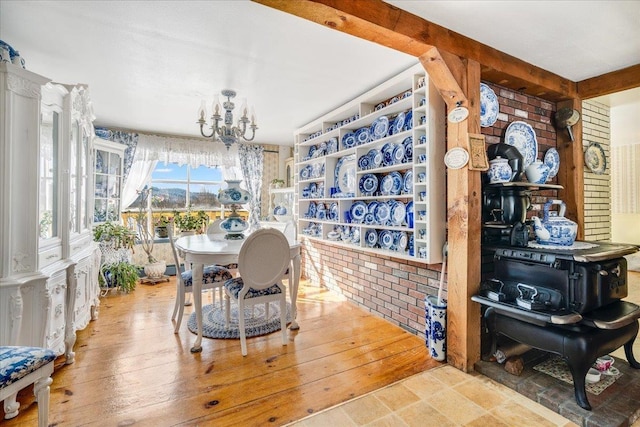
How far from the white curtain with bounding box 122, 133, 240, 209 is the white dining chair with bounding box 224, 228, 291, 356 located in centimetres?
282

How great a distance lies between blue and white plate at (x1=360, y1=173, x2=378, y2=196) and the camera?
3145 millimetres

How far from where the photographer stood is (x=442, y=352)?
7.24 feet

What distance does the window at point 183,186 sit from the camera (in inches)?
204

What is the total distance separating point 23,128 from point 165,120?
263 cm

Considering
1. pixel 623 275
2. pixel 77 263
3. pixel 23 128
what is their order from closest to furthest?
pixel 23 128 < pixel 623 275 < pixel 77 263

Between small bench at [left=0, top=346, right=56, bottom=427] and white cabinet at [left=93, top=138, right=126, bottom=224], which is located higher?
white cabinet at [left=93, top=138, right=126, bottom=224]

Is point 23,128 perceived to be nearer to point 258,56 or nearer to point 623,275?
point 258,56

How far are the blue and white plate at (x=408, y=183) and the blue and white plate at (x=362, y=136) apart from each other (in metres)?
0.69

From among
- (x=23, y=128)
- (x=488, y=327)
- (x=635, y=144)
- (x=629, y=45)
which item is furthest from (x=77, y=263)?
(x=635, y=144)

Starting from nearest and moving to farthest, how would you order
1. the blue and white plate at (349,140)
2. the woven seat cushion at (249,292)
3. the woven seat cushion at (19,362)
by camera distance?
the woven seat cushion at (19,362) < the woven seat cushion at (249,292) < the blue and white plate at (349,140)

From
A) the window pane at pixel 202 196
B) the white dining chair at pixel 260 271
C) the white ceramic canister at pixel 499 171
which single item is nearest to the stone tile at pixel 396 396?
the white dining chair at pixel 260 271

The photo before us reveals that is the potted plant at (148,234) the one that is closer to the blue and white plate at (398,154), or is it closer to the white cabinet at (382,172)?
the white cabinet at (382,172)

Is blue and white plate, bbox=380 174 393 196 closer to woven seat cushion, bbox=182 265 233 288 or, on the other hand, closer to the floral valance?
woven seat cushion, bbox=182 265 233 288

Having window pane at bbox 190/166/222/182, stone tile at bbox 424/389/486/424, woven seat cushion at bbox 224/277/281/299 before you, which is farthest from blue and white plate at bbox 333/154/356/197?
window pane at bbox 190/166/222/182
